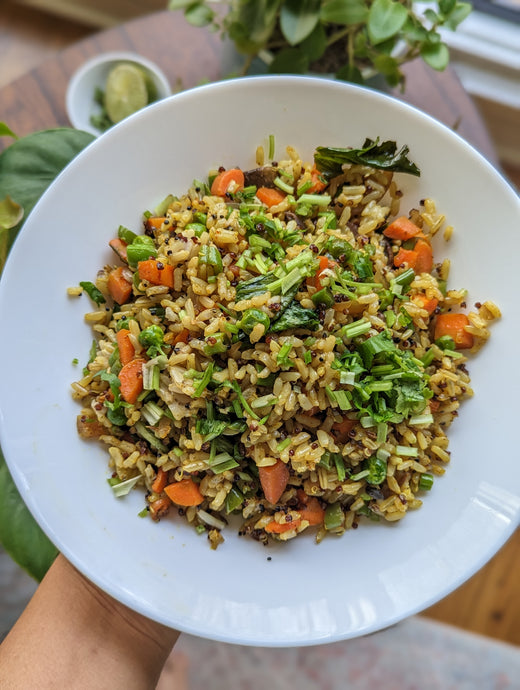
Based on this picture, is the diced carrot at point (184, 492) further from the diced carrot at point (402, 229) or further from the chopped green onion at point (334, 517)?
the diced carrot at point (402, 229)

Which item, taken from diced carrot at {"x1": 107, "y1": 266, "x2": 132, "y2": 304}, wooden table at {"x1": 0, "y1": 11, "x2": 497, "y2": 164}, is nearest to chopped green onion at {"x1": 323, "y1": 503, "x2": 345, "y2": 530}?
diced carrot at {"x1": 107, "y1": 266, "x2": 132, "y2": 304}

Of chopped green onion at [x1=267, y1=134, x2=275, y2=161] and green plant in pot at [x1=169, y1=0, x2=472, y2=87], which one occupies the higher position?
green plant in pot at [x1=169, y1=0, x2=472, y2=87]

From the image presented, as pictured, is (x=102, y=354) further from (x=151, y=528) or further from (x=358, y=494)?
(x=358, y=494)

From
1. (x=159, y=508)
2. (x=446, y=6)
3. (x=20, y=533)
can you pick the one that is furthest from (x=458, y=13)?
(x=20, y=533)

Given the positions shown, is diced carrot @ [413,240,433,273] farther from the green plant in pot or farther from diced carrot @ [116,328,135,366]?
diced carrot @ [116,328,135,366]

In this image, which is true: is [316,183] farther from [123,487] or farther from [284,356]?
[123,487]

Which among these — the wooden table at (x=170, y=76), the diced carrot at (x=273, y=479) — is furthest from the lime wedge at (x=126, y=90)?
the diced carrot at (x=273, y=479)
